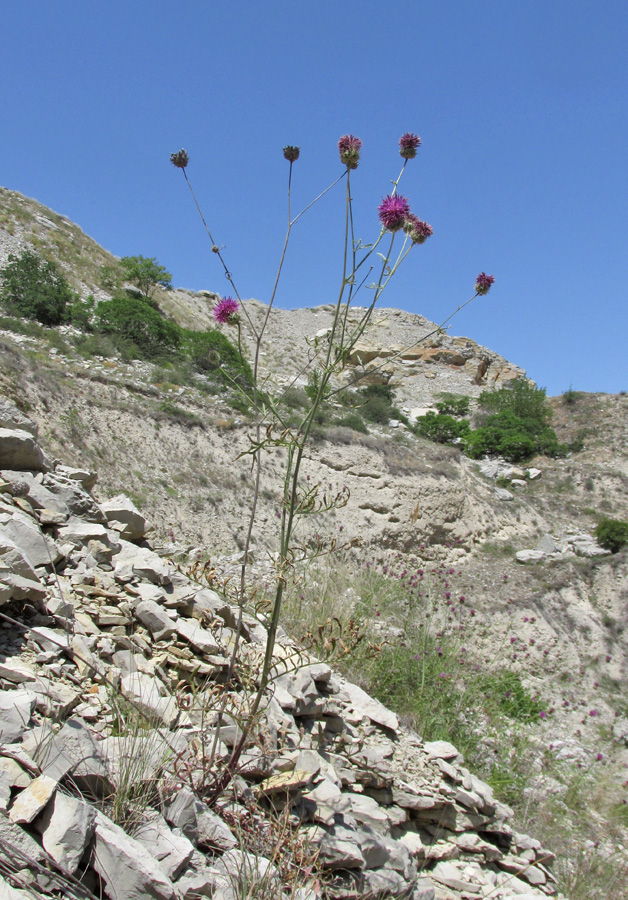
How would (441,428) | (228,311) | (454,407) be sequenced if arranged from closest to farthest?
1. (228,311)
2. (441,428)
3. (454,407)

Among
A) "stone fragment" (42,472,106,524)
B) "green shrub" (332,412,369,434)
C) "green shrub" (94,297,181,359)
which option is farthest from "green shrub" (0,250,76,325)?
"stone fragment" (42,472,106,524)

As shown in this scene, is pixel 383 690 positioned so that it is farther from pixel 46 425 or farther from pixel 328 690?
pixel 46 425

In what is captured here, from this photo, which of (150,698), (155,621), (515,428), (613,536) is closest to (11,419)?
(155,621)

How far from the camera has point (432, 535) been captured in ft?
54.9

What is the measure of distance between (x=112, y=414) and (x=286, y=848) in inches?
499

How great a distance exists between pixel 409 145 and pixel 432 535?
48.9 feet

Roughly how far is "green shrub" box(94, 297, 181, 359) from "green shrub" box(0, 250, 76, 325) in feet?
4.62

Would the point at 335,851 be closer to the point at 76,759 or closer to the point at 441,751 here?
the point at 76,759

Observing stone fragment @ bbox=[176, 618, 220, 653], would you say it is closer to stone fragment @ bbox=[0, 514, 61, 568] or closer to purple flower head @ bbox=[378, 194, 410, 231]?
stone fragment @ bbox=[0, 514, 61, 568]

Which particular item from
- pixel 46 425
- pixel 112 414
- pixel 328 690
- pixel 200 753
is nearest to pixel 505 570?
pixel 112 414

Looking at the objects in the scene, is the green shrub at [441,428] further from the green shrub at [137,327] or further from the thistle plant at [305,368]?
the thistle plant at [305,368]

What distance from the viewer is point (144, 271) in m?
34.7

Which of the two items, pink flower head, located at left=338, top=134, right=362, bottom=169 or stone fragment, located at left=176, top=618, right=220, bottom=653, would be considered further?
stone fragment, located at left=176, top=618, right=220, bottom=653

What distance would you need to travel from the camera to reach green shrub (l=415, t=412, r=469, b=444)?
32906mm
